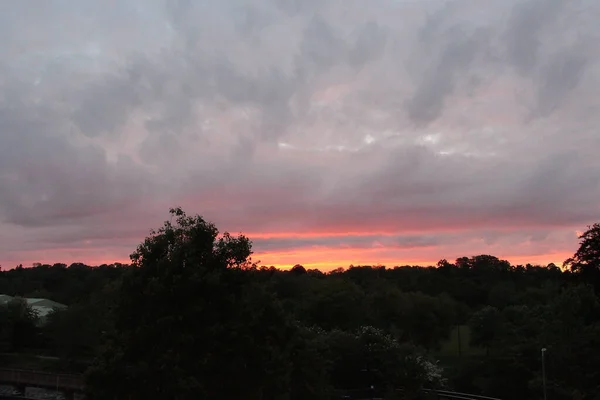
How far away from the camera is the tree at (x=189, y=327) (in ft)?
67.1

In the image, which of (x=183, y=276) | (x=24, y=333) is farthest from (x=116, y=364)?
(x=24, y=333)

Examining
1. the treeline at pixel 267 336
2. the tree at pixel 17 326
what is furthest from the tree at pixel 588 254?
the tree at pixel 17 326

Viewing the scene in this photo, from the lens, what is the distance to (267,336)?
2345cm

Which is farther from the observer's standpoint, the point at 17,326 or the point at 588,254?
the point at 17,326

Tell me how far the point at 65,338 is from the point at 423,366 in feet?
141

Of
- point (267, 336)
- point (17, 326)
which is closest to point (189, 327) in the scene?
point (267, 336)

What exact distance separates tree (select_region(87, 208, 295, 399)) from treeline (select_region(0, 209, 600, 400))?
42mm

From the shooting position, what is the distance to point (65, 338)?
217 feet

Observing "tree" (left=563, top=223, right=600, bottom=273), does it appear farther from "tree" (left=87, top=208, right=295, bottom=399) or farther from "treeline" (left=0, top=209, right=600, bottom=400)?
"tree" (left=87, top=208, right=295, bottom=399)

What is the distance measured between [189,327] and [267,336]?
11.6 feet

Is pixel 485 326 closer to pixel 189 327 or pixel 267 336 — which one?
pixel 267 336

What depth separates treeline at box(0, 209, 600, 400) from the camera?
20906mm

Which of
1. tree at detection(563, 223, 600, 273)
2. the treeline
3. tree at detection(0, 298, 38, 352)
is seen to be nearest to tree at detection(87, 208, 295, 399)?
the treeline

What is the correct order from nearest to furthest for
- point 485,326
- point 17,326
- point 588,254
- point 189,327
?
point 189,327, point 588,254, point 485,326, point 17,326
